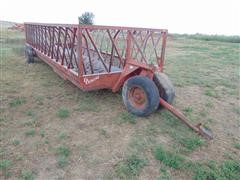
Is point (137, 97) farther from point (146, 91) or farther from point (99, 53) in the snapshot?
point (99, 53)

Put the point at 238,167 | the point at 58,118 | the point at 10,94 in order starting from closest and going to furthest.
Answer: the point at 238,167, the point at 58,118, the point at 10,94

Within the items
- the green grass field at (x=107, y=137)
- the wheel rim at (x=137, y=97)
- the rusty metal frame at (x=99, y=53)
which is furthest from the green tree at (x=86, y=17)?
the wheel rim at (x=137, y=97)

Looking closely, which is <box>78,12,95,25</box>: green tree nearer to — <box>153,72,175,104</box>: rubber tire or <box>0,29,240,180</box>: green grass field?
<box>0,29,240,180</box>: green grass field

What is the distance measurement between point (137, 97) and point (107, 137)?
3.17ft

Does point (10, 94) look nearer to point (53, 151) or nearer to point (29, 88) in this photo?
point (29, 88)

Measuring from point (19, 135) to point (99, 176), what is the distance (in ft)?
5.34

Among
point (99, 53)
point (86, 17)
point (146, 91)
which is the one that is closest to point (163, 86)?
point (146, 91)

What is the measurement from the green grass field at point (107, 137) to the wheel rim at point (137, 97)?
244 mm

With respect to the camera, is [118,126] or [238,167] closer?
[238,167]

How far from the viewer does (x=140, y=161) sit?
3061mm

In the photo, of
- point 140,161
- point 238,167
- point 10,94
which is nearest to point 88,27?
point 140,161

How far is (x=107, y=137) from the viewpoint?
143 inches

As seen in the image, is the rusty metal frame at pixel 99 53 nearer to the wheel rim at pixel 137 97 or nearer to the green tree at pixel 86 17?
the wheel rim at pixel 137 97

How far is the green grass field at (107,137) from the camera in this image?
115 inches
